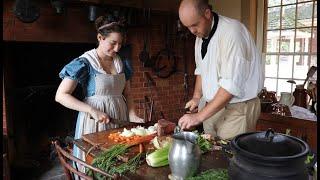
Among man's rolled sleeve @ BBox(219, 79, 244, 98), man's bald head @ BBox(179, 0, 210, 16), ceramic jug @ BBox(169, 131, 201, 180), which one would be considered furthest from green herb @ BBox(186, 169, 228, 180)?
man's bald head @ BBox(179, 0, 210, 16)

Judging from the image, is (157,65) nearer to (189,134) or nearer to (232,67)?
(232,67)

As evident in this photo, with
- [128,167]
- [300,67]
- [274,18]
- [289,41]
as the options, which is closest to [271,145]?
[128,167]

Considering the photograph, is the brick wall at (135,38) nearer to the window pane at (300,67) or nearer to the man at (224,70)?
the window pane at (300,67)

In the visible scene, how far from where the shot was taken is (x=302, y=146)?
3.00 feet

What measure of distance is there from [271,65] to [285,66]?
18cm

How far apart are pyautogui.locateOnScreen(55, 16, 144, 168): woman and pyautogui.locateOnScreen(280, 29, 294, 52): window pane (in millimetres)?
2425

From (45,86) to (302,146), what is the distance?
113 inches

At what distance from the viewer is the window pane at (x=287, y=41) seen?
3.57 metres

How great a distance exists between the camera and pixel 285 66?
365 centimetres

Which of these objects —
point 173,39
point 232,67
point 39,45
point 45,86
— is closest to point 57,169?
point 45,86

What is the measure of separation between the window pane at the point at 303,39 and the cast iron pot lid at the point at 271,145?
2.83 m

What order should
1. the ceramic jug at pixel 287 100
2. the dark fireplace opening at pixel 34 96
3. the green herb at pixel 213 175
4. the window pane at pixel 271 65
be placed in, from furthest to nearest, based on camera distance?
the window pane at pixel 271 65, the dark fireplace opening at pixel 34 96, the ceramic jug at pixel 287 100, the green herb at pixel 213 175

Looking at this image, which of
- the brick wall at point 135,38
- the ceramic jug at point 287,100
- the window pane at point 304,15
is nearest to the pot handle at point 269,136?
the ceramic jug at point 287,100

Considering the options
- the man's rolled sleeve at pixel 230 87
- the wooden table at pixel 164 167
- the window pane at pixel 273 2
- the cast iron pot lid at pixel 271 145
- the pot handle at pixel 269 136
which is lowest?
the wooden table at pixel 164 167
